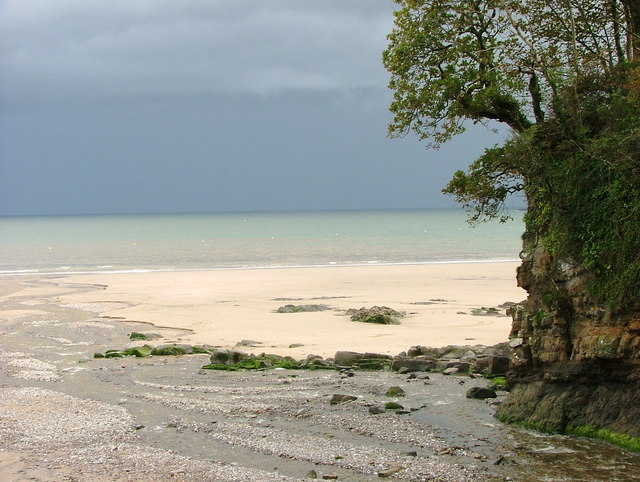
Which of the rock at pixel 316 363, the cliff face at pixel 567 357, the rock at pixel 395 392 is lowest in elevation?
the rock at pixel 316 363

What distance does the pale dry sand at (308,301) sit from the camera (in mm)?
23422

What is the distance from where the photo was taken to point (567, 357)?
12.5 metres

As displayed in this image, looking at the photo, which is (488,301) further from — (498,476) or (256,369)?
(498,476)

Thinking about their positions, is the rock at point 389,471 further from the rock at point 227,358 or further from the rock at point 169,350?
the rock at point 169,350

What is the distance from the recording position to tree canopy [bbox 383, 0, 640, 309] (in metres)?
11.5

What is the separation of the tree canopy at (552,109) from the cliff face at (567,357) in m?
0.47

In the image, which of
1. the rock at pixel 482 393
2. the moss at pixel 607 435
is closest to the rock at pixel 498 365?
the rock at pixel 482 393

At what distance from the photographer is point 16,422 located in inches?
515

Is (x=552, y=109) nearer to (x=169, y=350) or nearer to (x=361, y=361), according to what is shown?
(x=361, y=361)

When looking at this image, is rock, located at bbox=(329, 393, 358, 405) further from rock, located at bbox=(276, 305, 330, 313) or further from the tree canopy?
rock, located at bbox=(276, 305, 330, 313)

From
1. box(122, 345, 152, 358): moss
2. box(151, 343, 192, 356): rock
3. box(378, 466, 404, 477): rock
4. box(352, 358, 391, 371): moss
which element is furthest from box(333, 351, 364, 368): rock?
box(378, 466, 404, 477): rock

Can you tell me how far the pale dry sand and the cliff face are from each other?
7.71 m

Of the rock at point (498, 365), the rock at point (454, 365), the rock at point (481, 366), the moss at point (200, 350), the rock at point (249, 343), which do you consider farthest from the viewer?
the rock at point (249, 343)

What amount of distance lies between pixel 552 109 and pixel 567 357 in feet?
14.5
